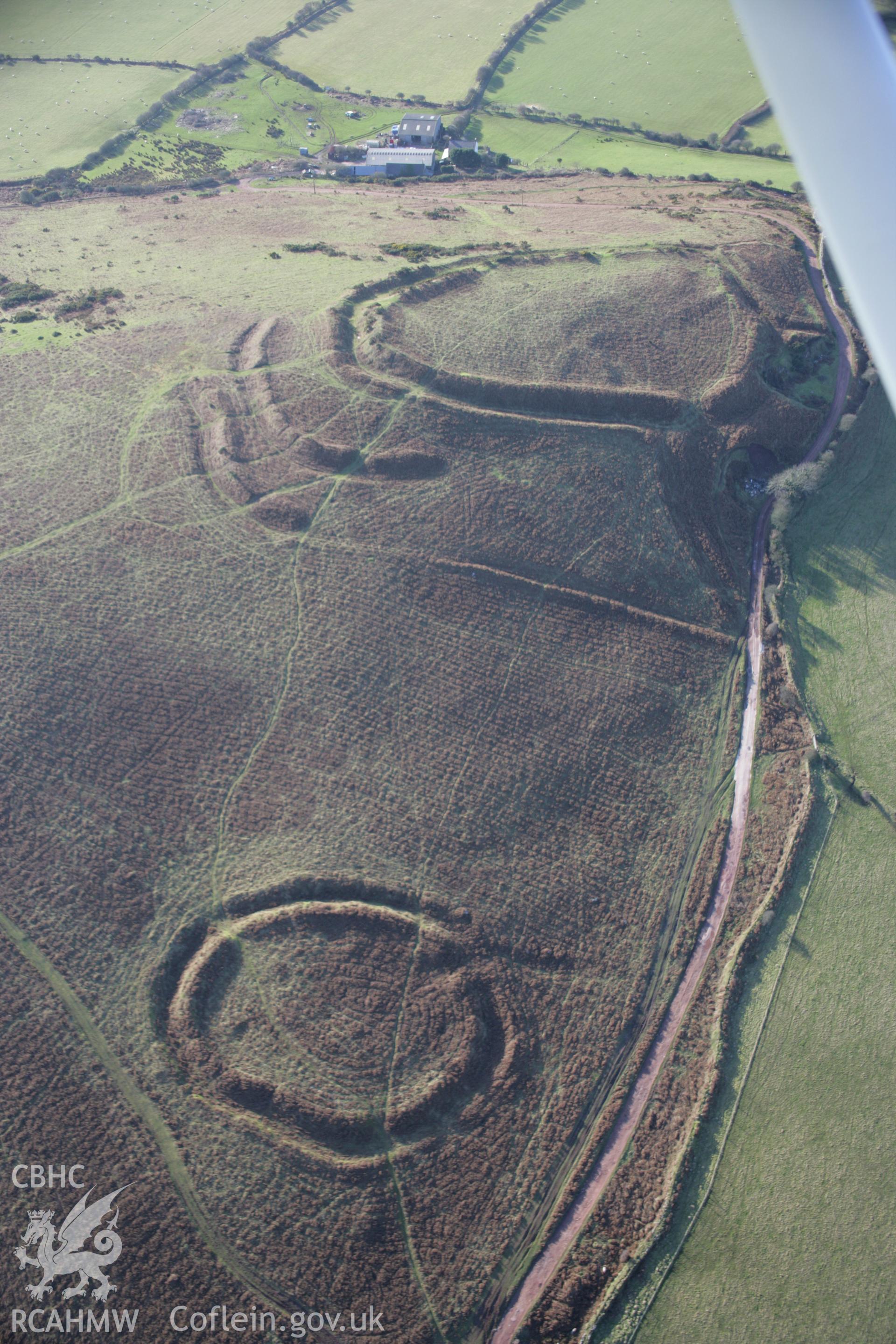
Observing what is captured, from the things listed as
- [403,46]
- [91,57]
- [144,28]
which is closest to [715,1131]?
[403,46]

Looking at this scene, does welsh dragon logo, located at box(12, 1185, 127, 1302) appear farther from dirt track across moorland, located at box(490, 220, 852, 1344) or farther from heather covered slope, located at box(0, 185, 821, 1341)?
dirt track across moorland, located at box(490, 220, 852, 1344)

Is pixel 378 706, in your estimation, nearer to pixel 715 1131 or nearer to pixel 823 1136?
pixel 715 1131

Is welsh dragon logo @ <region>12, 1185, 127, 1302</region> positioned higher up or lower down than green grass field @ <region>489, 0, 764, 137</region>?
Answer: lower down

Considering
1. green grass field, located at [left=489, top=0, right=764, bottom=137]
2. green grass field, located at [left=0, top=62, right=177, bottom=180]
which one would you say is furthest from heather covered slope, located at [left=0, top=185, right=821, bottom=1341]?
green grass field, located at [left=489, top=0, right=764, bottom=137]

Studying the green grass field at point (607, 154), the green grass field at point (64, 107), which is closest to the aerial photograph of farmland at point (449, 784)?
the green grass field at point (607, 154)

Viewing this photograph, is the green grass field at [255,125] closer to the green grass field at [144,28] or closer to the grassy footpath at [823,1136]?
the green grass field at [144,28]
